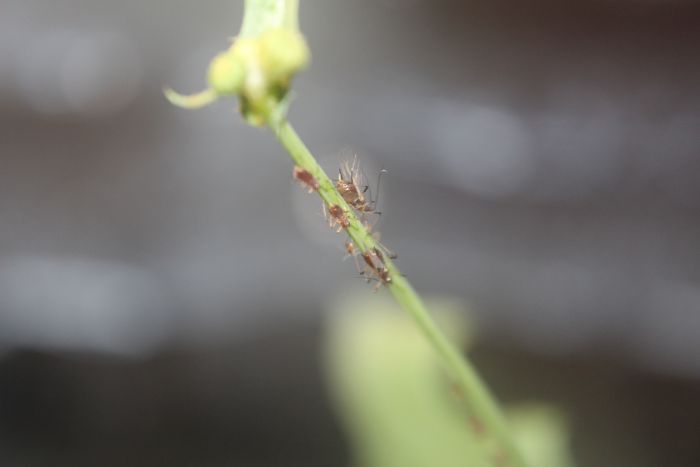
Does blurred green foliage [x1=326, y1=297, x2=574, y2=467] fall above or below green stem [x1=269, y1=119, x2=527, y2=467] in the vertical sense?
above

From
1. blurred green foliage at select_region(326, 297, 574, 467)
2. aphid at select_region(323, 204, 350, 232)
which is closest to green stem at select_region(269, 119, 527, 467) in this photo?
aphid at select_region(323, 204, 350, 232)

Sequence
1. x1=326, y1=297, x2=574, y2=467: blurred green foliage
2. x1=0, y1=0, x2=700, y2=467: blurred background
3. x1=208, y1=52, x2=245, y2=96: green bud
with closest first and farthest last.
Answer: x1=208, y1=52, x2=245, y2=96: green bud → x1=326, y1=297, x2=574, y2=467: blurred green foliage → x1=0, y1=0, x2=700, y2=467: blurred background

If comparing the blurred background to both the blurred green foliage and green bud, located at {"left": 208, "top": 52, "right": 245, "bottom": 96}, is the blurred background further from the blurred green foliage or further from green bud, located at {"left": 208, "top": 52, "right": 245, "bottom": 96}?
green bud, located at {"left": 208, "top": 52, "right": 245, "bottom": 96}

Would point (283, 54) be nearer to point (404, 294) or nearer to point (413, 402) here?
point (404, 294)

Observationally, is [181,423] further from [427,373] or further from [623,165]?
[623,165]

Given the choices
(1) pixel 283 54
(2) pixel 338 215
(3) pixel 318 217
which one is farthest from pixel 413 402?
(3) pixel 318 217

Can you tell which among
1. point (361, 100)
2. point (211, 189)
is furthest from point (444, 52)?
point (211, 189)
